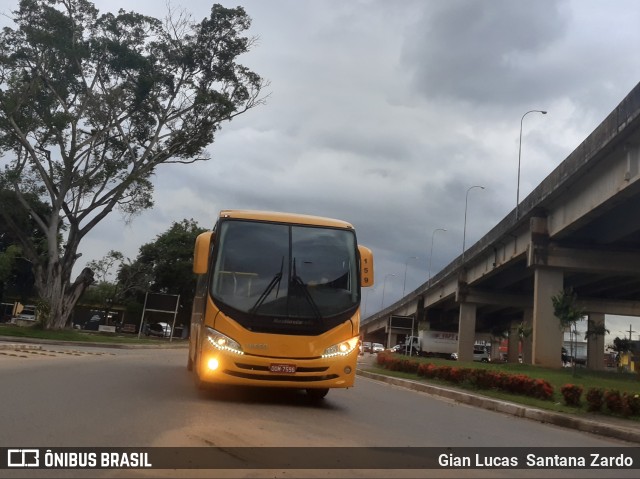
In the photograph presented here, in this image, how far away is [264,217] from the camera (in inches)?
419

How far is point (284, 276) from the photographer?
10031 millimetres

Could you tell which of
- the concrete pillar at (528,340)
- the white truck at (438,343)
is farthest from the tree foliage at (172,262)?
the concrete pillar at (528,340)

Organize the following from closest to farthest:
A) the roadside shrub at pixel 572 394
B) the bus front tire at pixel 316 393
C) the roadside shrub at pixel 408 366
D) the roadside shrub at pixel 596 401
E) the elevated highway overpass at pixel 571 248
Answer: the bus front tire at pixel 316 393
the roadside shrub at pixel 596 401
the roadside shrub at pixel 572 394
the elevated highway overpass at pixel 571 248
the roadside shrub at pixel 408 366

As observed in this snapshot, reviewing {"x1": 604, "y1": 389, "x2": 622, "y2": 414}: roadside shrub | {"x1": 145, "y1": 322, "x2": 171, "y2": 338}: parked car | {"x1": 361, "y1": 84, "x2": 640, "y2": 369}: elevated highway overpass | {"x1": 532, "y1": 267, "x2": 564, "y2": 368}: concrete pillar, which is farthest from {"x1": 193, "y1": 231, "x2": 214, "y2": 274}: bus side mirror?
{"x1": 145, "y1": 322, "x2": 171, "y2": 338}: parked car

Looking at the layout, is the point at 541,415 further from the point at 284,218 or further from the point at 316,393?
the point at 284,218

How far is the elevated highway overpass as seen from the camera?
68.5 ft

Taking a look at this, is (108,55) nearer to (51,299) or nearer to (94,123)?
(94,123)

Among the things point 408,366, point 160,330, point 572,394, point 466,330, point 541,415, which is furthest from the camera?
point 160,330

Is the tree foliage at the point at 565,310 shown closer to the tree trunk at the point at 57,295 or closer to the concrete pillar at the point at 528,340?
the concrete pillar at the point at 528,340

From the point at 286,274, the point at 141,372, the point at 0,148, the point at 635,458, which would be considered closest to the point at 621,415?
the point at 635,458

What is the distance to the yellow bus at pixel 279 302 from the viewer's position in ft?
31.4

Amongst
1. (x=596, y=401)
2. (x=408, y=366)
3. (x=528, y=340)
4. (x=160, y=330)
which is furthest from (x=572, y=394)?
(x=160, y=330)

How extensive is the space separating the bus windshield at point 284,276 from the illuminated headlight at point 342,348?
332 mm

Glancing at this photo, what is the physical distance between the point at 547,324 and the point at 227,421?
86.7ft
